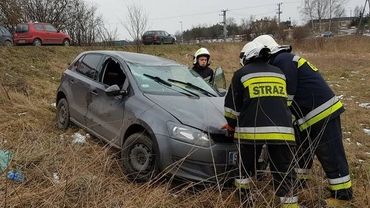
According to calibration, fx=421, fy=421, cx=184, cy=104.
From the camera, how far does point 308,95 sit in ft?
13.4

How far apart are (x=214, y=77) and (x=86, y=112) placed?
89.3 inches

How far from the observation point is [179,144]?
4.11 meters

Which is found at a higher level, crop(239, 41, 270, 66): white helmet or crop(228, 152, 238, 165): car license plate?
crop(239, 41, 270, 66): white helmet

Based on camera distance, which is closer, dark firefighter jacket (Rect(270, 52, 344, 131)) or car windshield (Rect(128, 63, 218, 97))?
dark firefighter jacket (Rect(270, 52, 344, 131))

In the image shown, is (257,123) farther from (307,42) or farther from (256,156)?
(307,42)

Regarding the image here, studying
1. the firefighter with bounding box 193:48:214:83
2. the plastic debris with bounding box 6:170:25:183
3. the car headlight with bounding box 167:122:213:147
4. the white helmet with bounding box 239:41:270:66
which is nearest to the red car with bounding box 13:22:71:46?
the firefighter with bounding box 193:48:214:83

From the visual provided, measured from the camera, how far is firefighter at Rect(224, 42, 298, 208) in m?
3.67

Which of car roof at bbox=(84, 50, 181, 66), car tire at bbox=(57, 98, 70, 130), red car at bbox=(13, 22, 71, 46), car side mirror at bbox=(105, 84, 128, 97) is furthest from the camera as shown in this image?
red car at bbox=(13, 22, 71, 46)

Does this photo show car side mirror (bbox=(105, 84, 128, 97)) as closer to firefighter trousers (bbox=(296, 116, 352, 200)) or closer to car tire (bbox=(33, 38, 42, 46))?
firefighter trousers (bbox=(296, 116, 352, 200))

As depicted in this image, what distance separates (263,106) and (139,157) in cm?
151

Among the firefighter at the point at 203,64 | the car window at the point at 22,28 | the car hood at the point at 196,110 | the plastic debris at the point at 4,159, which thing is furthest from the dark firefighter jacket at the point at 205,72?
the car window at the point at 22,28

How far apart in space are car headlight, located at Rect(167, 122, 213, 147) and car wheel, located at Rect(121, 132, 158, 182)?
28 centimetres

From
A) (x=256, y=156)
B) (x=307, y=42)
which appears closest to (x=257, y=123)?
(x=256, y=156)

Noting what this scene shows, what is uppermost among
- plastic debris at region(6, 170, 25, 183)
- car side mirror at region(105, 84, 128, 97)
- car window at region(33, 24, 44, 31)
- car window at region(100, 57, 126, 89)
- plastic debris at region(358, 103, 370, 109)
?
car window at region(33, 24, 44, 31)
